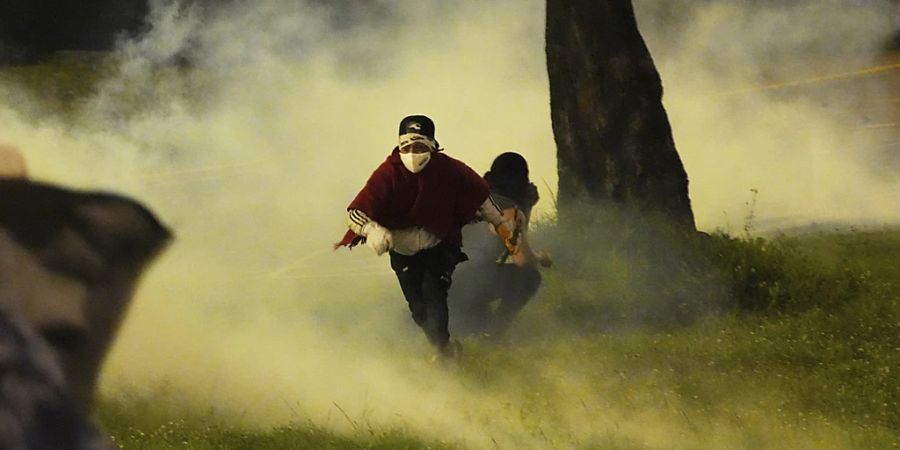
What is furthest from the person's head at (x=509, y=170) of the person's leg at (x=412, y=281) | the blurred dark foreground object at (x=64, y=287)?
the blurred dark foreground object at (x=64, y=287)

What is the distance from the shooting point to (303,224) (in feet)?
7.09

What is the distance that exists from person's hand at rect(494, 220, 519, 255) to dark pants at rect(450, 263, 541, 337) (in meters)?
0.04

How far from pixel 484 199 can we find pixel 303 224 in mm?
367

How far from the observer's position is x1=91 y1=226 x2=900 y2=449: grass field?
2.12m

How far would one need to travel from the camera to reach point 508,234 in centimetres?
215

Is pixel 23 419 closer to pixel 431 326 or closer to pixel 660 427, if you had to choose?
pixel 431 326

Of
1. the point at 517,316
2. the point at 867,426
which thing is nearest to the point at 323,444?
the point at 517,316

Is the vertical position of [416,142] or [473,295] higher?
[416,142]

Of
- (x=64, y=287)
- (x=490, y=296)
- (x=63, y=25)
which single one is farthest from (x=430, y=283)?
(x=63, y=25)

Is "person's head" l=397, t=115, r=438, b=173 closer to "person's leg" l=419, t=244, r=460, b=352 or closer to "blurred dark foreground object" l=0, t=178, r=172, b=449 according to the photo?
"person's leg" l=419, t=244, r=460, b=352

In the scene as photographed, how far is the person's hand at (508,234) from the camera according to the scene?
7.04 feet

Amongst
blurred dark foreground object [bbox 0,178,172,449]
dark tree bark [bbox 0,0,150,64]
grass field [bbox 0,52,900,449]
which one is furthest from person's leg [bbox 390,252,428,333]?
dark tree bark [bbox 0,0,150,64]

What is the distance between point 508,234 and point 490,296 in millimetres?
140

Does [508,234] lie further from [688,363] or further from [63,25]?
[63,25]
